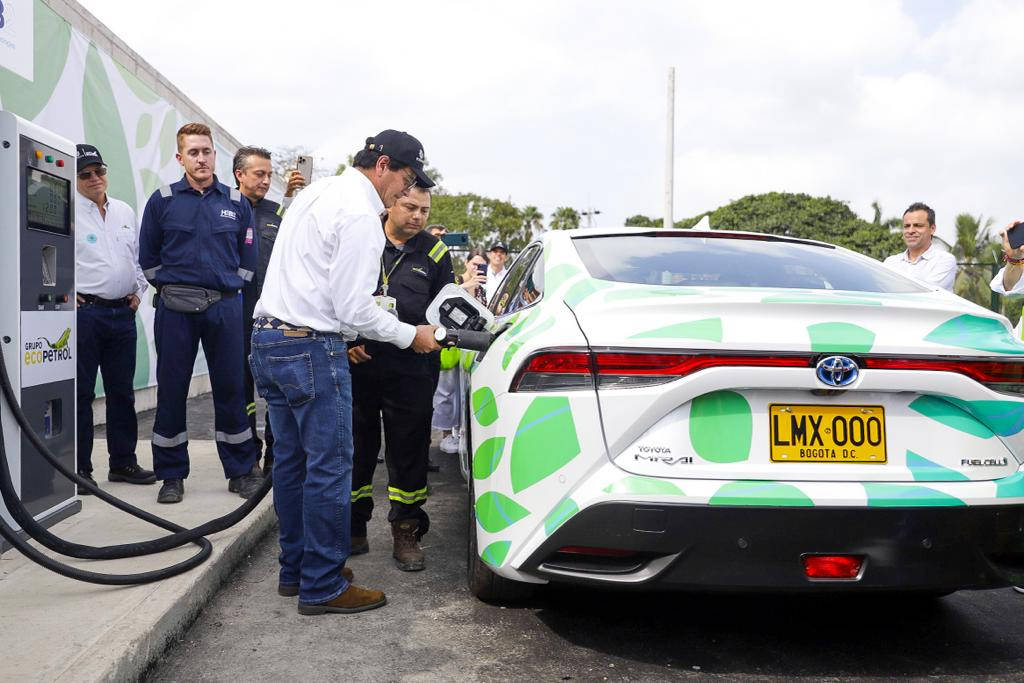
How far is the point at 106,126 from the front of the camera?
24.7 ft

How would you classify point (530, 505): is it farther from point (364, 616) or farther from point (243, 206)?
point (243, 206)

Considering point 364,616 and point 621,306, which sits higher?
point 621,306

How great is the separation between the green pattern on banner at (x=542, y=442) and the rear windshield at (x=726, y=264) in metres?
0.60

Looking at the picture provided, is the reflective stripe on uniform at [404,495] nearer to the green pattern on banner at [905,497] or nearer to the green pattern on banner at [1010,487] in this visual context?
the green pattern on banner at [905,497]

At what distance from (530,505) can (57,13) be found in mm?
6010

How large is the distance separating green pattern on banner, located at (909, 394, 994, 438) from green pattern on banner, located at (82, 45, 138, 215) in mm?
6718

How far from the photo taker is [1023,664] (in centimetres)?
296

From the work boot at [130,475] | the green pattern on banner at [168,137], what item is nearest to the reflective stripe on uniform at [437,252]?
the work boot at [130,475]

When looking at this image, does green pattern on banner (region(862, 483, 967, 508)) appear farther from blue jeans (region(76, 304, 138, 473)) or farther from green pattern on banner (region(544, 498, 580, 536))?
blue jeans (region(76, 304, 138, 473))

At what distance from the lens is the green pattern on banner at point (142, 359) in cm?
821

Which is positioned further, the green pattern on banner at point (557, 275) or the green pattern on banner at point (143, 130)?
the green pattern on banner at point (143, 130)

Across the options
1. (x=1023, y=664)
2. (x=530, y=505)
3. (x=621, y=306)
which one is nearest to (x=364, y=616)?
(x=530, y=505)

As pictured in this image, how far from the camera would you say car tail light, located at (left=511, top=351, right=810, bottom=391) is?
2561mm

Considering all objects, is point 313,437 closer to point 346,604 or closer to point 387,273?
point 346,604
